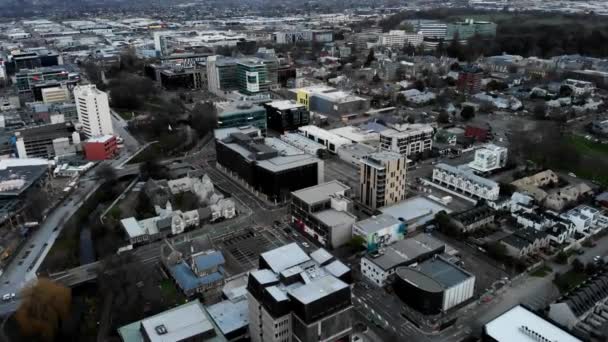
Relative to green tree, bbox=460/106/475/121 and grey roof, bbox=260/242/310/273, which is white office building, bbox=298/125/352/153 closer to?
green tree, bbox=460/106/475/121

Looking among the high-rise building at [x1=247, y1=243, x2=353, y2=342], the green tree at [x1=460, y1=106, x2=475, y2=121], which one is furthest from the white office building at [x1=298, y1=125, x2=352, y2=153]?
the high-rise building at [x1=247, y1=243, x2=353, y2=342]

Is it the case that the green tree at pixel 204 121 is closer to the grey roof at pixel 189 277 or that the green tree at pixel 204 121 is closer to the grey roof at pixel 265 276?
the grey roof at pixel 189 277

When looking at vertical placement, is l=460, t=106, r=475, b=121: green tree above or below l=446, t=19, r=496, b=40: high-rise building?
below

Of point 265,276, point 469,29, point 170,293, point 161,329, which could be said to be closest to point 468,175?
point 265,276

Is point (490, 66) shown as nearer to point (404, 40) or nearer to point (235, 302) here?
point (404, 40)

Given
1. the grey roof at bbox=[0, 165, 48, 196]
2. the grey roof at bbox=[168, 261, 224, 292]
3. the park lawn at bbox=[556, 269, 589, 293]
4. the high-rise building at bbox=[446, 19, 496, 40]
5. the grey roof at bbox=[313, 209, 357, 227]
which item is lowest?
the park lawn at bbox=[556, 269, 589, 293]

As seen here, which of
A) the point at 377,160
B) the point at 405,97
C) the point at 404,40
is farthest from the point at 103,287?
the point at 404,40
